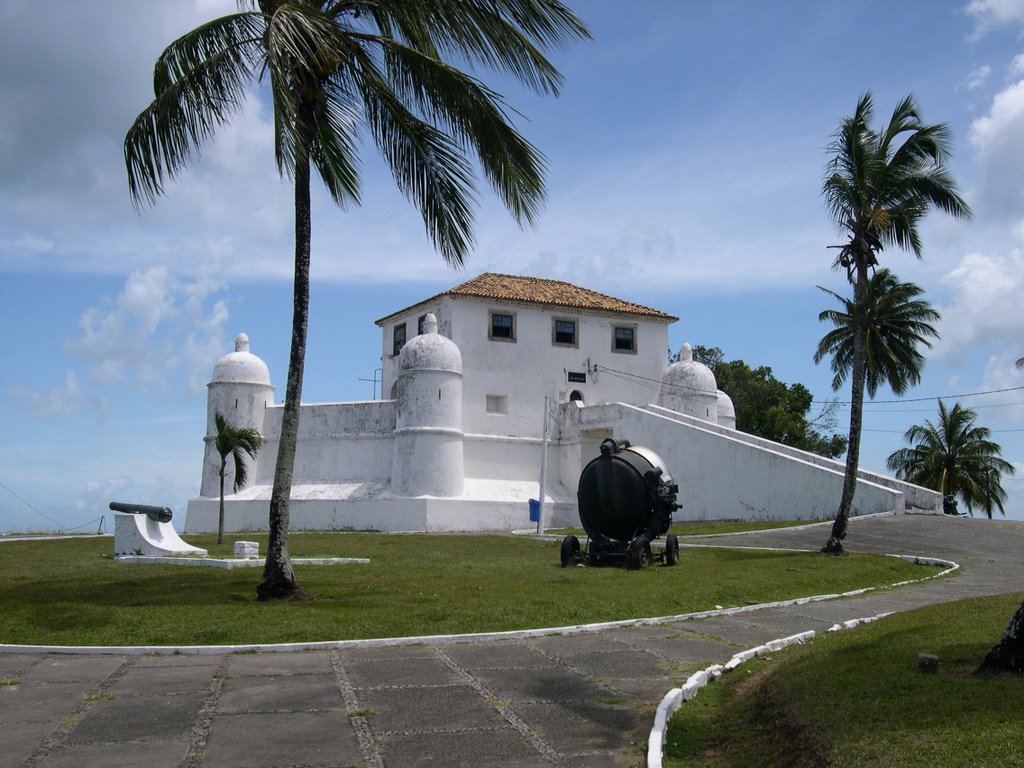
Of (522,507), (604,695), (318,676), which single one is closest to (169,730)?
(318,676)

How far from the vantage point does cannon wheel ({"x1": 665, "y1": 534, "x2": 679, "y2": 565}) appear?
16.2 meters

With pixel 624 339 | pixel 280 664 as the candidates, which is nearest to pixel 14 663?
pixel 280 664

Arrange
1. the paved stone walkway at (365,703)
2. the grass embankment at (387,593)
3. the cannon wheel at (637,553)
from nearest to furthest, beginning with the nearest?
the paved stone walkway at (365,703), the grass embankment at (387,593), the cannon wheel at (637,553)

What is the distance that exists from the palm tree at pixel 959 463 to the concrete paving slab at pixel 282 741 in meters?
37.0

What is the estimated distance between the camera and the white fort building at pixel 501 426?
30781 mm

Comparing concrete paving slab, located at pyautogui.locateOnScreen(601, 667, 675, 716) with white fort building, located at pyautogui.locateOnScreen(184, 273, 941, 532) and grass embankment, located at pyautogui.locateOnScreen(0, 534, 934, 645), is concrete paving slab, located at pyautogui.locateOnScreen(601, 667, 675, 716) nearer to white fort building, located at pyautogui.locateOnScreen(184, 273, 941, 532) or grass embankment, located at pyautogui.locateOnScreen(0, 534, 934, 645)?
grass embankment, located at pyautogui.locateOnScreen(0, 534, 934, 645)

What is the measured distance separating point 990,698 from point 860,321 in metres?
14.9

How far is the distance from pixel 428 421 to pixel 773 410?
72.8ft

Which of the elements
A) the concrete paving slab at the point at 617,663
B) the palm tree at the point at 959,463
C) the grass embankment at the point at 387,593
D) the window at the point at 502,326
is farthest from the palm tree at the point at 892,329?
the concrete paving slab at the point at 617,663

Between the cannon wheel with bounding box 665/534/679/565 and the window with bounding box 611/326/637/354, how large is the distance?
73.3 ft

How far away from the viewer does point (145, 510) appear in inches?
717

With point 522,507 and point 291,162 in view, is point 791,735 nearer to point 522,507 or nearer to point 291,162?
point 291,162

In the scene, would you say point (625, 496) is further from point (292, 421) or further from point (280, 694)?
point (280, 694)

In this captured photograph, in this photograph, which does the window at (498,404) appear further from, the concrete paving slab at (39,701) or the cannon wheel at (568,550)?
the concrete paving slab at (39,701)
